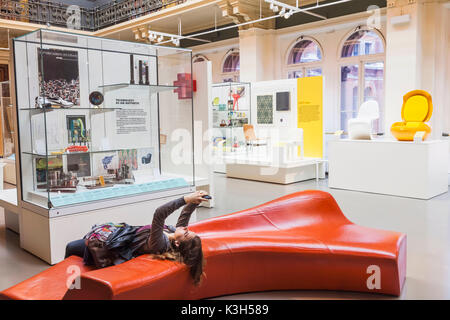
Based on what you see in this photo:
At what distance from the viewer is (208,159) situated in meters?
6.55


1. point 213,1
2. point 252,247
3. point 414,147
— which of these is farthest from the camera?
point 213,1

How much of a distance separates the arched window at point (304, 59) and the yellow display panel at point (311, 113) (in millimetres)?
2110

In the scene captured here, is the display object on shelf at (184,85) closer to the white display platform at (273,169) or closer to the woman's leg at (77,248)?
the woman's leg at (77,248)

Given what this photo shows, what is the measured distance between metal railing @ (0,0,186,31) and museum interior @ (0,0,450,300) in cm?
545

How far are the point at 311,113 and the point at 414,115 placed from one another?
3.14m

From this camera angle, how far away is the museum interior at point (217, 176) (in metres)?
3.04

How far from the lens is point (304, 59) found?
12484mm

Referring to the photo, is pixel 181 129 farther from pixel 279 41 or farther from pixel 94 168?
pixel 279 41

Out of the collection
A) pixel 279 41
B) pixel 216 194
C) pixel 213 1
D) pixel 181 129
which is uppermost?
pixel 213 1

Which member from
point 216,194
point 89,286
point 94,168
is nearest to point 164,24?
point 216,194

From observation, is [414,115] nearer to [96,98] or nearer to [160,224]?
[96,98]

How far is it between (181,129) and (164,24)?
9.77 meters

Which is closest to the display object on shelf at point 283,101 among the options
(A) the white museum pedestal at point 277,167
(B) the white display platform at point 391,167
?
(A) the white museum pedestal at point 277,167

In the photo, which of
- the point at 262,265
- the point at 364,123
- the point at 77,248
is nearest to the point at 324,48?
the point at 364,123
